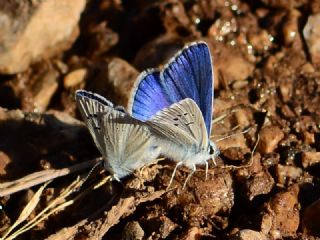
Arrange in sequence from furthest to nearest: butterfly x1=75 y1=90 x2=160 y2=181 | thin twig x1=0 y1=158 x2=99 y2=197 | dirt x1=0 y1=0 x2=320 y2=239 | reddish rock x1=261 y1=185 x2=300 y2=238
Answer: thin twig x1=0 y1=158 x2=99 y2=197 → butterfly x1=75 y1=90 x2=160 y2=181 → dirt x1=0 y1=0 x2=320 y2=239 → reddish rock x1=261 y1=185 x2=300 y2=238

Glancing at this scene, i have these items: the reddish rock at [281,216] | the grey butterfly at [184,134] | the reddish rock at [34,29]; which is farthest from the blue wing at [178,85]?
the reddish rock at [34,29]

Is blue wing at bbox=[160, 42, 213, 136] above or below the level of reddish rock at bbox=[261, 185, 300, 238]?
above

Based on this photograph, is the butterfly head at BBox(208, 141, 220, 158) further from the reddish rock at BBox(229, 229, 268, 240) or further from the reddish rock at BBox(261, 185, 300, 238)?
the reddish rock at BBox(229, 229, 268, 240)

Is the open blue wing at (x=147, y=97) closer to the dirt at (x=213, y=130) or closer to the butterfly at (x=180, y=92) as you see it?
the butterfly at (x=180, y=92)

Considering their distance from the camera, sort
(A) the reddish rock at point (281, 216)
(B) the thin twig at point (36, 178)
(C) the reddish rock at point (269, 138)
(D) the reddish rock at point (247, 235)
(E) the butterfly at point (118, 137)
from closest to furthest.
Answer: (D) the reddish rock at point (247, 235) < (A) the reddish rock at point (281, 216) < (E) the butterfly at point (118, 137) < (B) the thin twig at point (36, 178) < (C) the reddish rock at point (269, 138)

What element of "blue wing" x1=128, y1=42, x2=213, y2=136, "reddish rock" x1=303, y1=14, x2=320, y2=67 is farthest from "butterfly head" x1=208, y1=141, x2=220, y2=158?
"reddish rock" x1=303, y1=14, x2=320, y2=67

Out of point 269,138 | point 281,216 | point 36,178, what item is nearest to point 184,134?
point 269,138

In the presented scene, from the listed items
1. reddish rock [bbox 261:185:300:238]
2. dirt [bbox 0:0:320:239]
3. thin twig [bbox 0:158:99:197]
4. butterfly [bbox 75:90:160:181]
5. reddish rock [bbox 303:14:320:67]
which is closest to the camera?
reddish rock [bbox 261:185:300:238]
